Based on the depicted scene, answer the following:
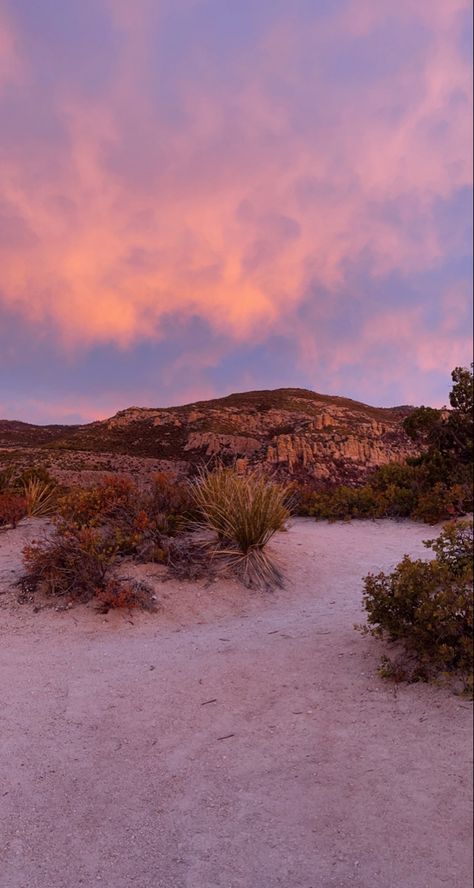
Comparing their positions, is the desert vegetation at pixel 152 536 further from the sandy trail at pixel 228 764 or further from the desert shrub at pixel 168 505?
the sandy trail at pixel 228 764

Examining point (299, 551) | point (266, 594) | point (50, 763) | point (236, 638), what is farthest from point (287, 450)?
point (50, 763)

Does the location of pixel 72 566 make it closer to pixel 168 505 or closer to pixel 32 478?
pixel 168 505

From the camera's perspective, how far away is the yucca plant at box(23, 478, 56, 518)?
11.1 meters

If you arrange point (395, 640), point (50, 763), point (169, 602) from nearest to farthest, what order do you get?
point (50, 763) < point (395, 640) < point (169, 602)

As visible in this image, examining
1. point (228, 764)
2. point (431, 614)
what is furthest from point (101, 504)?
point (431, 614)

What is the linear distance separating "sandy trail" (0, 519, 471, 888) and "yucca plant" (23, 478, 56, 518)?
552cm

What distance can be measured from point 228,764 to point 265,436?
84.4ft

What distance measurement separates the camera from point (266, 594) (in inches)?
287

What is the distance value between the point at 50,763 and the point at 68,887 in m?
1.07

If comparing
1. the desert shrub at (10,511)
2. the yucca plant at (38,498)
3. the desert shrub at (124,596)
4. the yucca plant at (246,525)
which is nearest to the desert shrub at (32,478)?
the yucca plant at (38,498)

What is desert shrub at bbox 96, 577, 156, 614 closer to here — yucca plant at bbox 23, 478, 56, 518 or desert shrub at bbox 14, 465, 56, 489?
yucca plant at bbox 23, 478, 56, 518

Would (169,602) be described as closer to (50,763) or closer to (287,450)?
(50,763)

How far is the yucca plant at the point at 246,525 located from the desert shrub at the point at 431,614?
10.2ft

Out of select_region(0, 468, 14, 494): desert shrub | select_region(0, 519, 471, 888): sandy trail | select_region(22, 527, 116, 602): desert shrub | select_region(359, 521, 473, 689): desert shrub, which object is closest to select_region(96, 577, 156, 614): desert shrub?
select_region(22, 527, 116, 602): desert shrub
